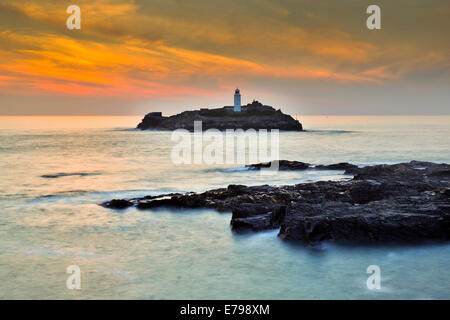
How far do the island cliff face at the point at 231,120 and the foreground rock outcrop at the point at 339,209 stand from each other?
106868 mm

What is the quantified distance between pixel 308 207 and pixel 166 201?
7157 millimetres

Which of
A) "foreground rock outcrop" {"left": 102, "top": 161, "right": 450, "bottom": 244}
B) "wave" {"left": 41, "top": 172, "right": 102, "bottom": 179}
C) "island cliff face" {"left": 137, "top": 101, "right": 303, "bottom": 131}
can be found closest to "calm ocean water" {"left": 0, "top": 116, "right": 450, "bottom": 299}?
"foreground rock outcrop" {"left": 102, "top": 161, "right": 450, "bottom": 244}

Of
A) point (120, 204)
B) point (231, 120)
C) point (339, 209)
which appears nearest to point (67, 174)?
point (120, 204)

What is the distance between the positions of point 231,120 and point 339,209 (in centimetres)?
11388

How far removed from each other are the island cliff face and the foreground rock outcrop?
107 metres

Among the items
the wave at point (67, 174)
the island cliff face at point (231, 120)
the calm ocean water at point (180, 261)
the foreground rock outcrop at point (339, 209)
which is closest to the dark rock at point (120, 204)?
the foreground rock outcrop at point (339, 209)

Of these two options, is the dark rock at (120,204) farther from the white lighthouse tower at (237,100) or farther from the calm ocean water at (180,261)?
the white lighthouse tower at (237,100)

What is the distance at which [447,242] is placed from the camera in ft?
39.9

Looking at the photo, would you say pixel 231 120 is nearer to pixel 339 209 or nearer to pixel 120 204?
pixel 120 204

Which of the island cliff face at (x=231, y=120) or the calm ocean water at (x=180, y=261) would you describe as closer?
the calm ocean water at (x=180, y=261)

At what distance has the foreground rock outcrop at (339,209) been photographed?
40.5 ft

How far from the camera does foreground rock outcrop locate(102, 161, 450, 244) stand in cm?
1234

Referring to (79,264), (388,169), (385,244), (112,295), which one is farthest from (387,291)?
(388,169)
